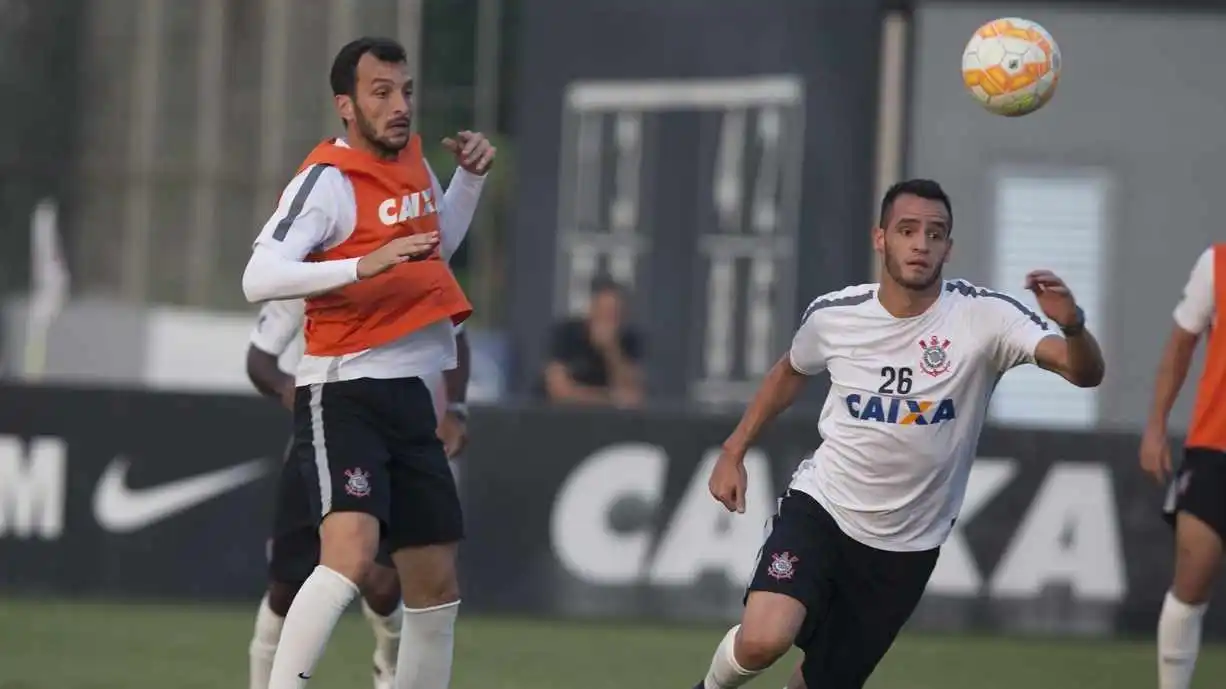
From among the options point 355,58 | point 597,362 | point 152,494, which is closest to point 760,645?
point 355,58

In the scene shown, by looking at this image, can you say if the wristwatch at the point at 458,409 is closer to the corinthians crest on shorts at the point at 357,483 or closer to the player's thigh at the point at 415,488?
the player's thigh at the point at 415,488

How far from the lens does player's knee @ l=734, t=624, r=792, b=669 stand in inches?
266

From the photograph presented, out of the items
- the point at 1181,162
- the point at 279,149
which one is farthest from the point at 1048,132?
the point at 279,149

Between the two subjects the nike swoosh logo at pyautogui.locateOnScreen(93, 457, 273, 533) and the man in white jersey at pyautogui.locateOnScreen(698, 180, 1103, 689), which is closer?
the man in white jersey at pyautogui.locateOnScreen(698, 180, 1103, 689)

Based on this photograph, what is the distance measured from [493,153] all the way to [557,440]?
203 inches

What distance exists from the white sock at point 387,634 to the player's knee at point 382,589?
0.03 meters

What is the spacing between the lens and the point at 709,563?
1209cm

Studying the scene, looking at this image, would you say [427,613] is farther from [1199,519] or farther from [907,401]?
[1199,519]

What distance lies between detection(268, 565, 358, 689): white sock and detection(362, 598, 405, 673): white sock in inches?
59.9

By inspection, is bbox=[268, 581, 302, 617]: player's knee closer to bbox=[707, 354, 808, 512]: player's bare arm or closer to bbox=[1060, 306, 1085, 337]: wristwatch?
bbox=[707, 354, 808, 512]: player's bare arm

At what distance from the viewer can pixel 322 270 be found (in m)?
6.50

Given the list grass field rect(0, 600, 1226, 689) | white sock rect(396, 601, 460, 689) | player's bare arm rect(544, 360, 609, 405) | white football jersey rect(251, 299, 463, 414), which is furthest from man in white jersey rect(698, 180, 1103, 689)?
player's bare arm rect(544, 360, 609, 405)

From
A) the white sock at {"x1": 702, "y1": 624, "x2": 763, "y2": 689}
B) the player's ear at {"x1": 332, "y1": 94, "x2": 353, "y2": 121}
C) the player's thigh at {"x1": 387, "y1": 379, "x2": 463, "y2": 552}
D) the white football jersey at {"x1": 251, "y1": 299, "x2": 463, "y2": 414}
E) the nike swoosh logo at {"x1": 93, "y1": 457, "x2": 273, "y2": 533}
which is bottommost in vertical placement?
the nike swoosh logo at {"x1": 93, "y1": 457, "x2": 273, "y2": 533}

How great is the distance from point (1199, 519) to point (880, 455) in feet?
5.70
